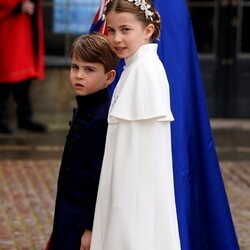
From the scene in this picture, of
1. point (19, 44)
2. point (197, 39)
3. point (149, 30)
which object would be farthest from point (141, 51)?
point (197, 39)

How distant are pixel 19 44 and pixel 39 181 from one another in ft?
7.44

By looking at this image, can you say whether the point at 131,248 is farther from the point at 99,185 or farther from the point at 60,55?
the point at 60,55

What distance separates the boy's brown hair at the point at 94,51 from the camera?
379 cm

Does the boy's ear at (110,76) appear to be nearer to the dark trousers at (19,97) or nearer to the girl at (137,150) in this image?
the girl at (137,150)

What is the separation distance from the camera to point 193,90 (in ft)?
14.5

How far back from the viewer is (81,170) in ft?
12.5

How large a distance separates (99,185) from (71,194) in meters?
0.25

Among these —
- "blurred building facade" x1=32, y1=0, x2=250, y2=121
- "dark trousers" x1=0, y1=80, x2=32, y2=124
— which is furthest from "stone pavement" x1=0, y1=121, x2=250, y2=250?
"blurred building facade" x1=32, y1=0, x2=250, y2=121

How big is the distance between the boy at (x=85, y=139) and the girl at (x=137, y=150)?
0.51 ft

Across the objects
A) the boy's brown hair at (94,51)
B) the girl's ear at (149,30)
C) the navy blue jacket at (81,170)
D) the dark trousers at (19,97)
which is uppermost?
the girl's ear at (149,30)

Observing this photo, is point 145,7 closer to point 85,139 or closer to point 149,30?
point 149,30

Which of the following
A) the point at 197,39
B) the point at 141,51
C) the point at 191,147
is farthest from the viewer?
the point at 197,39

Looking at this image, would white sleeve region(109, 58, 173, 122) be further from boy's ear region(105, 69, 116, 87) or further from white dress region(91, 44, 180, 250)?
boy's ear region(105, 69, 116, 87)

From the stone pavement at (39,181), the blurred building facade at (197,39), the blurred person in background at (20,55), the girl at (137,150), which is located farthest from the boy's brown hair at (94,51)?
the blurred building facade at (197,39)
